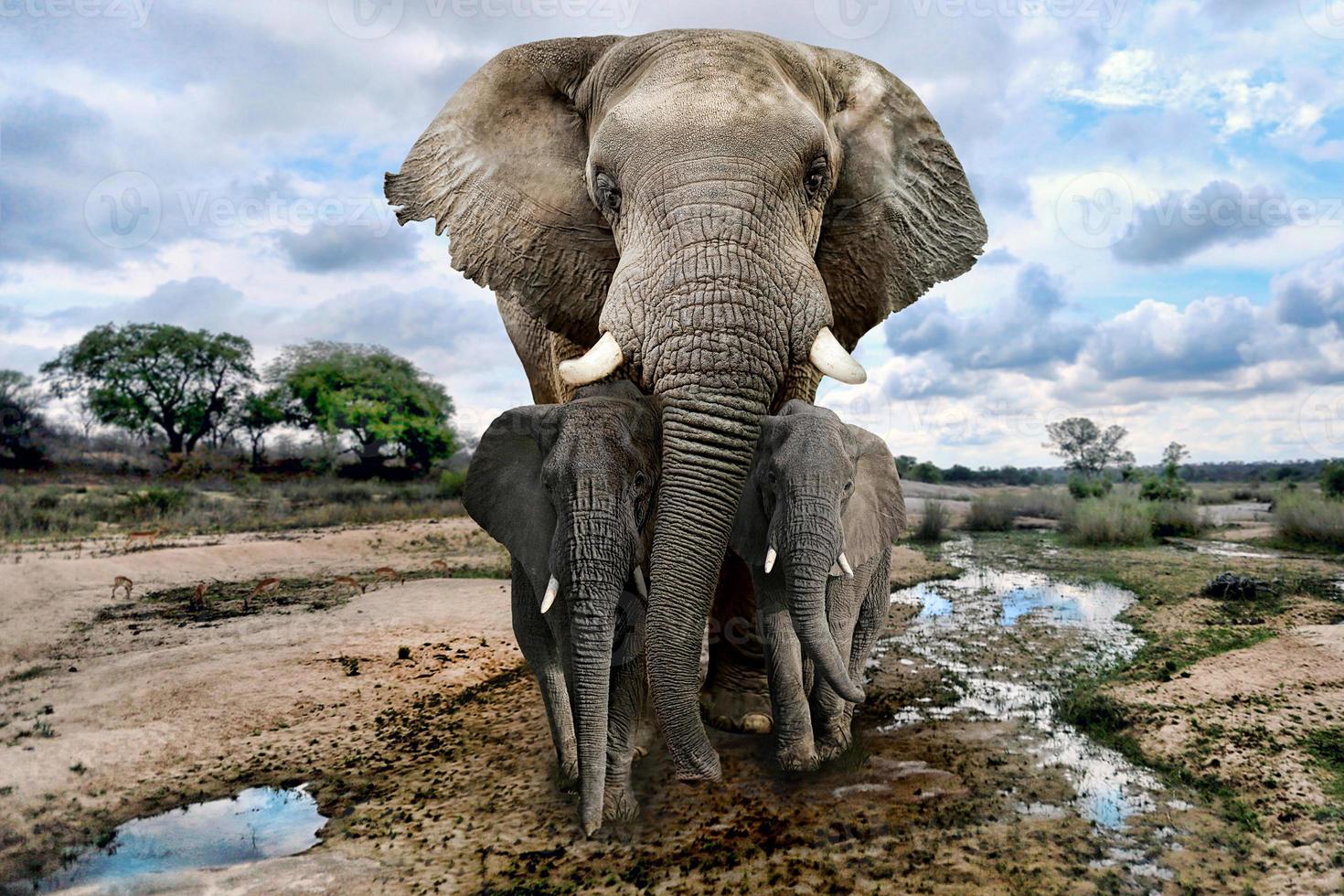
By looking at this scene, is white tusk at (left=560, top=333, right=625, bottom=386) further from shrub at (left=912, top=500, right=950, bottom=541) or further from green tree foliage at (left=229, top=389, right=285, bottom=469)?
green tree foliage at (left=229, top=389, right=285, bottom=469)

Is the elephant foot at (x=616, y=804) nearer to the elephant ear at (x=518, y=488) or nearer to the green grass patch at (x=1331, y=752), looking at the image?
the elephant ear at (x=518, y=488)

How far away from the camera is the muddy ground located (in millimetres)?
4055

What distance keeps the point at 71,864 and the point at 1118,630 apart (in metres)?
9.08

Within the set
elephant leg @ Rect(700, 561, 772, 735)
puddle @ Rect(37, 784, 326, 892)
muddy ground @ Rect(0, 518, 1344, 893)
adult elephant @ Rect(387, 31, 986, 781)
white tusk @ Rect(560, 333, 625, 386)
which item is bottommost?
puddle @ Rect(37, 784, 326, 892)

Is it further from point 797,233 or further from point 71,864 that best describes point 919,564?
point 71,864

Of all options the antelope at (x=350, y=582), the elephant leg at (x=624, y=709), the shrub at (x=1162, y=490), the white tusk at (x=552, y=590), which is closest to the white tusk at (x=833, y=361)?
the elephant leg at (x=624, y=709)

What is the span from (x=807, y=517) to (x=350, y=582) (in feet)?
26.7

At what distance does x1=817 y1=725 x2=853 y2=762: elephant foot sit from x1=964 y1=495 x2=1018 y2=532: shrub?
630 inches

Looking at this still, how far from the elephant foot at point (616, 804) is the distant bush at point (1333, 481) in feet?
67.7

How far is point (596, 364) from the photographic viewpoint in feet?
14.8

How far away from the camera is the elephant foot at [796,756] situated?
4.97m

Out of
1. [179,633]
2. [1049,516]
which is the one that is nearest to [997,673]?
[179,633]

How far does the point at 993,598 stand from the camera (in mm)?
10898

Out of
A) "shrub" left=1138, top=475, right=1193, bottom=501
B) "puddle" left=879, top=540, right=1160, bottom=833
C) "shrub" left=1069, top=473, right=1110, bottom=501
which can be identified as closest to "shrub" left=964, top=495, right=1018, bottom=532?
"shrub" left=1138, top=475, right=1193, bottom=501
